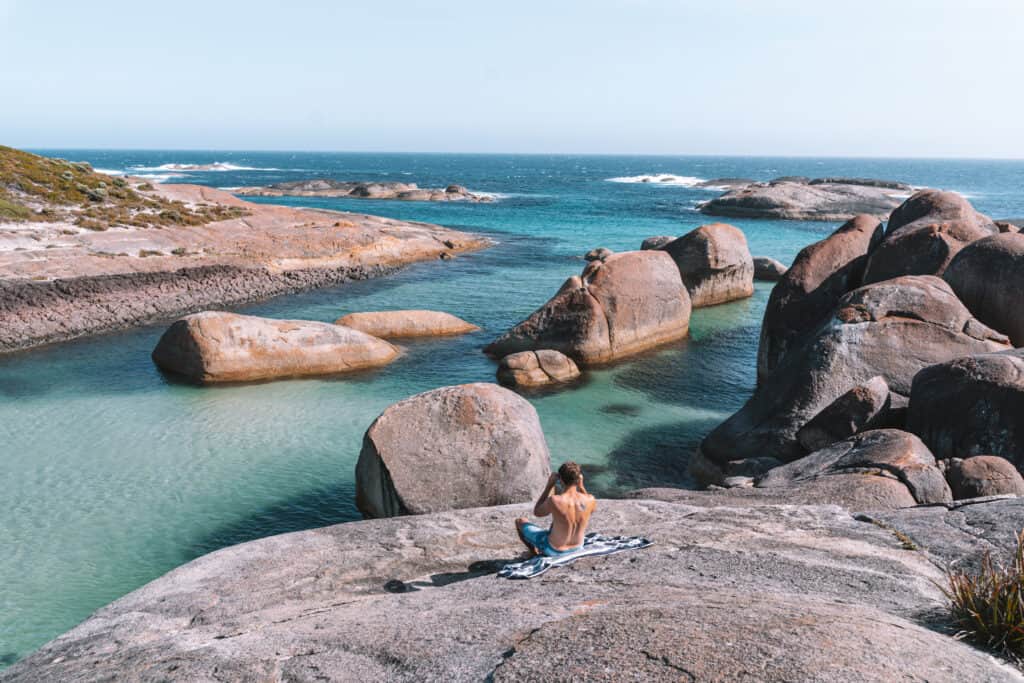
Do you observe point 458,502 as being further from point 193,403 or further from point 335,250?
point 335,250

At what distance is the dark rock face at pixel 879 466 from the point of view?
11383 millimetres

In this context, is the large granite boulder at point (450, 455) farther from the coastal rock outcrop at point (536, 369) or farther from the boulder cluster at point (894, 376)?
the coastal rock outcrop at point (536, 369)

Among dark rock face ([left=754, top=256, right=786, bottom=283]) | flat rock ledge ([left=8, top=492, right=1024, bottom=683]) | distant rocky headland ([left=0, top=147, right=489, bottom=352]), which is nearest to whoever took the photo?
flat rock ledge ([left=8, top=492, right=1024, bottom=683])

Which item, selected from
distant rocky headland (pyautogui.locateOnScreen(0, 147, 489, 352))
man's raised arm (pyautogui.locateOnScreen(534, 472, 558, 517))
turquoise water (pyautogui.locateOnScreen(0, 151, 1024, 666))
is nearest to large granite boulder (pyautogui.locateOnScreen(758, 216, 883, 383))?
turquoise water (pyautogui.locateOnScreen(0, 151, 1024, 666))

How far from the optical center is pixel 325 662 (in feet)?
21.5

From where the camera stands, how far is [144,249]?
35.0m

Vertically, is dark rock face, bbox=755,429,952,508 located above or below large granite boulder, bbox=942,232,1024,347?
below

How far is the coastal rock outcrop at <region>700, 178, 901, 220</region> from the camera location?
74.2m

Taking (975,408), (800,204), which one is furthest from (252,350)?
(800,204)

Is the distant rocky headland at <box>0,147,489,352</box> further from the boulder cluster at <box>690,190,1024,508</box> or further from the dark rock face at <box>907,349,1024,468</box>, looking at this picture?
the dark rock face at <box>907,349,1024,468</box>

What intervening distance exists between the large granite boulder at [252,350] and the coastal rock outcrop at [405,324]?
9.31ft

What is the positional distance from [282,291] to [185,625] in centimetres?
2912

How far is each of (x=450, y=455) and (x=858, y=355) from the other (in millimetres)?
8958

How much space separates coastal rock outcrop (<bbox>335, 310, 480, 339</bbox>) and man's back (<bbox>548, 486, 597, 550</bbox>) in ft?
60.9
